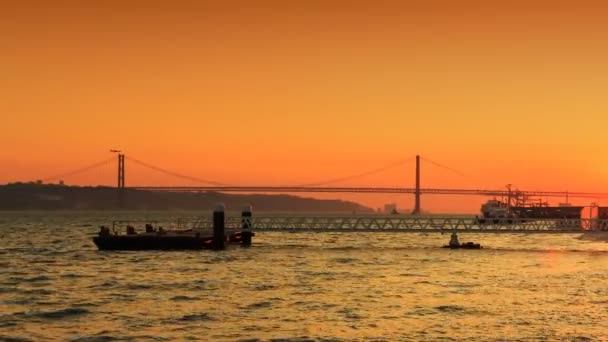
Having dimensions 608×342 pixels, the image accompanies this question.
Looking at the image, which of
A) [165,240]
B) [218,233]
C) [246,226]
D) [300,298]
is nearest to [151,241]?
[165,240]

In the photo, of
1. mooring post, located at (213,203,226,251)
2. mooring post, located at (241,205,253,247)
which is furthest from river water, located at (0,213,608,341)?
mooring post, located at (241,205,253,247)

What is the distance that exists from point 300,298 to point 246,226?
145 ft

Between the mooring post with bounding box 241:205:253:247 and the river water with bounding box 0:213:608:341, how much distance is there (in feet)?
40.4

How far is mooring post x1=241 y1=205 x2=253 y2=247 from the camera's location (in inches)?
3391

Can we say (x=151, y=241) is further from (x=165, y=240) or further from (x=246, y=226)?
(x=246, y=226)

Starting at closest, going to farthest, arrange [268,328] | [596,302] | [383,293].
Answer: [268,328]
[596,302]
[383,293]

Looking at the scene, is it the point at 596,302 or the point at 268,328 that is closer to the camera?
the point at 268,328

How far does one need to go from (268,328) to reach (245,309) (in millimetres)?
5467

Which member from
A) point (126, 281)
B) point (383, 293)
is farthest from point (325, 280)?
point (126, 281)

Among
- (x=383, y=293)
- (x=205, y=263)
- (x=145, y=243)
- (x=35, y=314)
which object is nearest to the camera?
(x=35, y=314)

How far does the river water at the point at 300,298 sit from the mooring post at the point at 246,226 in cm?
1232

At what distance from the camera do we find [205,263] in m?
65.6

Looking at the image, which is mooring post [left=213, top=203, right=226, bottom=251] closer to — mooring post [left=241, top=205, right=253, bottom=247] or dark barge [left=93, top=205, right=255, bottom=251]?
dark barge [left=93, top=205, right=255, bottom=251]

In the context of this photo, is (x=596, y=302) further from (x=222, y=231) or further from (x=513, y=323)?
(x=222, y=231)
